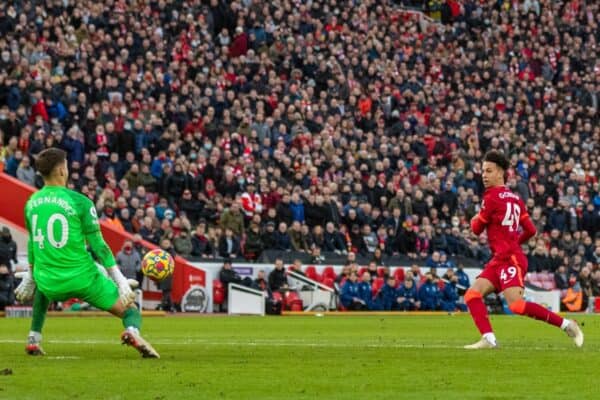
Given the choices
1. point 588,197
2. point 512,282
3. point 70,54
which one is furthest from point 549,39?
point 512,282

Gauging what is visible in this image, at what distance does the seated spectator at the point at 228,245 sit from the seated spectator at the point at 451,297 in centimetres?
634

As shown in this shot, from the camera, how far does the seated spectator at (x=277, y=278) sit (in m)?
37.6

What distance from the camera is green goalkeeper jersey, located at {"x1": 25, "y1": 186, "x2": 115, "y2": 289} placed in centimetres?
1452

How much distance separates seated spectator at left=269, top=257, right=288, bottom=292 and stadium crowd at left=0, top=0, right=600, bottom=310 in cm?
107

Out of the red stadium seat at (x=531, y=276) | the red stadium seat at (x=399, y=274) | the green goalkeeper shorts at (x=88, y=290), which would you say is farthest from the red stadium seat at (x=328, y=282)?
the green goalkeeper shorts at (x=88, y=290)

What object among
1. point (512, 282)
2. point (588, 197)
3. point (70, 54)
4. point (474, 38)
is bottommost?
point (512, 282)

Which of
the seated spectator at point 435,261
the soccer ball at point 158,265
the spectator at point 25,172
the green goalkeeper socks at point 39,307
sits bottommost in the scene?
the green goalkeeper socks at point 39,307

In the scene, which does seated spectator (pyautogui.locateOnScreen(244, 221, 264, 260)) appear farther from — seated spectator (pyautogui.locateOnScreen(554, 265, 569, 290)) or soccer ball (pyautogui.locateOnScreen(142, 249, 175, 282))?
soccer ball (pyautogui.locateOnScreen(142, 249, 175, 282))

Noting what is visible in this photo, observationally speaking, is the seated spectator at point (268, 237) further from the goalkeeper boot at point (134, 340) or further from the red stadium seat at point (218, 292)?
the goalkeeper boot at point (134, 340)

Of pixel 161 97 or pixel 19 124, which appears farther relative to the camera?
pixel 161 97

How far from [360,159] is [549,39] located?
14693 millimetres

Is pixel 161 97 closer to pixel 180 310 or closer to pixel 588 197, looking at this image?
pixel 180 310

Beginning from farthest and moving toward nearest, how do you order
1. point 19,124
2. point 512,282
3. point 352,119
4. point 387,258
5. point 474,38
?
1. point 474,38
2. point 352,119
3. point 387,258
4. point 19,124
5. point 512,282

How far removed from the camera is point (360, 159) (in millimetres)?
43250
